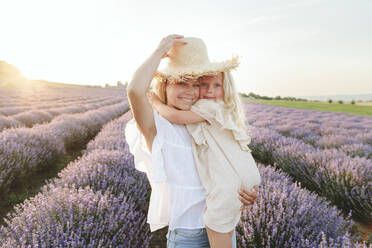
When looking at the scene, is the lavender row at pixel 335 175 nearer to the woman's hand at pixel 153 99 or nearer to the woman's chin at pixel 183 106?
the woman's chin at pixel 183 106

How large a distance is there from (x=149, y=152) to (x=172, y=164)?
0.47 feet

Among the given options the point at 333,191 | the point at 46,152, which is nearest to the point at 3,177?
the point at 46,152

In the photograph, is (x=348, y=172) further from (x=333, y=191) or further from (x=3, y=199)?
(x=3, y=199)

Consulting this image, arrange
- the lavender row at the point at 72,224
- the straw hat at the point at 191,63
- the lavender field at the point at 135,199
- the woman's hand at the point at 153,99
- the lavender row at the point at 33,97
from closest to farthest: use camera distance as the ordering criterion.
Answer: the straw hat at the point at 191,63
the woman's hand at the point at 153,99
the lavender row at the point at 72,224
the lavender field at the point at 135,199
the lavender row at the point at 33,97

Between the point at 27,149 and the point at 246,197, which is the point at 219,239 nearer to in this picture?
the point at 246,197

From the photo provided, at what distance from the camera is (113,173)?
2359 mm

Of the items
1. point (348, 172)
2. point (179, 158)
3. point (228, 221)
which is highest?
point (179, 158)

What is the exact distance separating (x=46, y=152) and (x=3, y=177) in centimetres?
118

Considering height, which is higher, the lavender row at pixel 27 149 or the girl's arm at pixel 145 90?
the girl's arm at pixel 145 90

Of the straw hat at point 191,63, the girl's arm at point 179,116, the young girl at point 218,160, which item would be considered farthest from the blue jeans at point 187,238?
the straw hat at point 191,63

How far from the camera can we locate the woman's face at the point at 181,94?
1.12m

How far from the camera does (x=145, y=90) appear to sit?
2.88 feet

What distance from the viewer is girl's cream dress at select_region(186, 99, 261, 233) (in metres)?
0.97

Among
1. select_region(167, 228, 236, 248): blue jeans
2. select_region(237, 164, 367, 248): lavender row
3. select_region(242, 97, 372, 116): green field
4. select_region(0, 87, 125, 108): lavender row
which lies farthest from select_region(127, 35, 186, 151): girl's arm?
select_region(242, 97, 372, 116): green field
